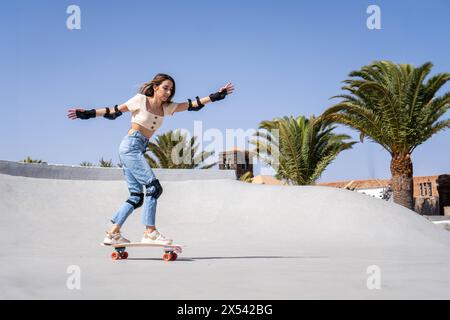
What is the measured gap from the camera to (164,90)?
239 inches

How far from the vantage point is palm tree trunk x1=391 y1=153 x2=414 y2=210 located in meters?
18.4

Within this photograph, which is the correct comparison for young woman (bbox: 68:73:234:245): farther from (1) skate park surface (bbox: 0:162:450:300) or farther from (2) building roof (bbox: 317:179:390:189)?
(2) building roof (bbox: 317:179:390:189)

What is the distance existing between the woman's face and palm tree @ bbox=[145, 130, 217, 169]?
2193 cm

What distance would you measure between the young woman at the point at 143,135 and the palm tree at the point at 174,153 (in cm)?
2186

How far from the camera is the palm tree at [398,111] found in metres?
→ 17.7

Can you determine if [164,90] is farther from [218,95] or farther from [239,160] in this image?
[239,160]

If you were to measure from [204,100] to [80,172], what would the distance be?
35.9ft

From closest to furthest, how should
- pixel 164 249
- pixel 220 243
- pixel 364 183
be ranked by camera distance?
pixel 164 249, pixel 220 243, pixel 364 183

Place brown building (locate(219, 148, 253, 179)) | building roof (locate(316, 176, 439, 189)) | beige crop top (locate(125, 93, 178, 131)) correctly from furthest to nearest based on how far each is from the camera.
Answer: brown building (locate(219, 148, 253, 179))
building roof (locate(316, 176, 439, 189))
beige crop top (locate(125, 93, 178, 131))

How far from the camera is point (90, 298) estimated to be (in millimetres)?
2928

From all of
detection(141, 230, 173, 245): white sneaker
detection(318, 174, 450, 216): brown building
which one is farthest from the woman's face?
detection(318, 174, 450, 216): brown building

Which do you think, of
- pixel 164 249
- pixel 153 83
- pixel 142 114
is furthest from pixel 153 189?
pixel 153 83
